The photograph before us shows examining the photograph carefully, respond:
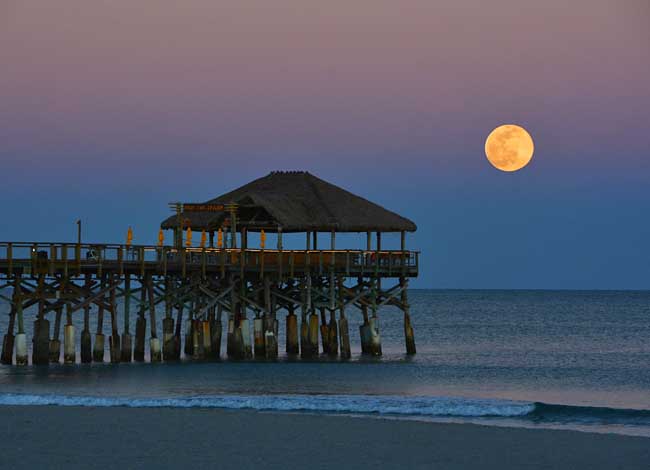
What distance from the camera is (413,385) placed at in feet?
142

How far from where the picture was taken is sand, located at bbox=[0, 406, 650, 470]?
24094 millimetres

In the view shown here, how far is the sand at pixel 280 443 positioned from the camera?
24.1m

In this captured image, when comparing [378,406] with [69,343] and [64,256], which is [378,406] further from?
[69,343]

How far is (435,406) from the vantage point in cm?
3366

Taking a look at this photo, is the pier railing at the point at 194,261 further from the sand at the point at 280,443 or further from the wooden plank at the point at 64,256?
the sand at the point at 280,443

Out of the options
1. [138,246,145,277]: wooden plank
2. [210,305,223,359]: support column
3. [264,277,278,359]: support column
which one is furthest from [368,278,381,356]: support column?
[138,246,145,277]: wooden plank

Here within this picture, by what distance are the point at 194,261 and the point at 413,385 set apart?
954 cm

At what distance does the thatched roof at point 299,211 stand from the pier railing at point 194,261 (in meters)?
1.21

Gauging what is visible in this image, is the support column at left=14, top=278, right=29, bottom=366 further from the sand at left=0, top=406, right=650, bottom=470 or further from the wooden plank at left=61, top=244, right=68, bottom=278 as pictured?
the sand at left=0, top=406, right=650, bottom=470

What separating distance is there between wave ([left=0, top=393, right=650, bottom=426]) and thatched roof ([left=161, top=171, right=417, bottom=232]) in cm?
1510

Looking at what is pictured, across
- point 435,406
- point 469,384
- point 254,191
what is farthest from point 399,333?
point 435,406

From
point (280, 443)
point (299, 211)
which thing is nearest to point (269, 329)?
point (299, 211)

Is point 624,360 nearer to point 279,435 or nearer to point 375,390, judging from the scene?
point 375,390

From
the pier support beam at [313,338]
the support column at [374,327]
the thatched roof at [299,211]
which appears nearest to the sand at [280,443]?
the pier support beam at [313,338]
